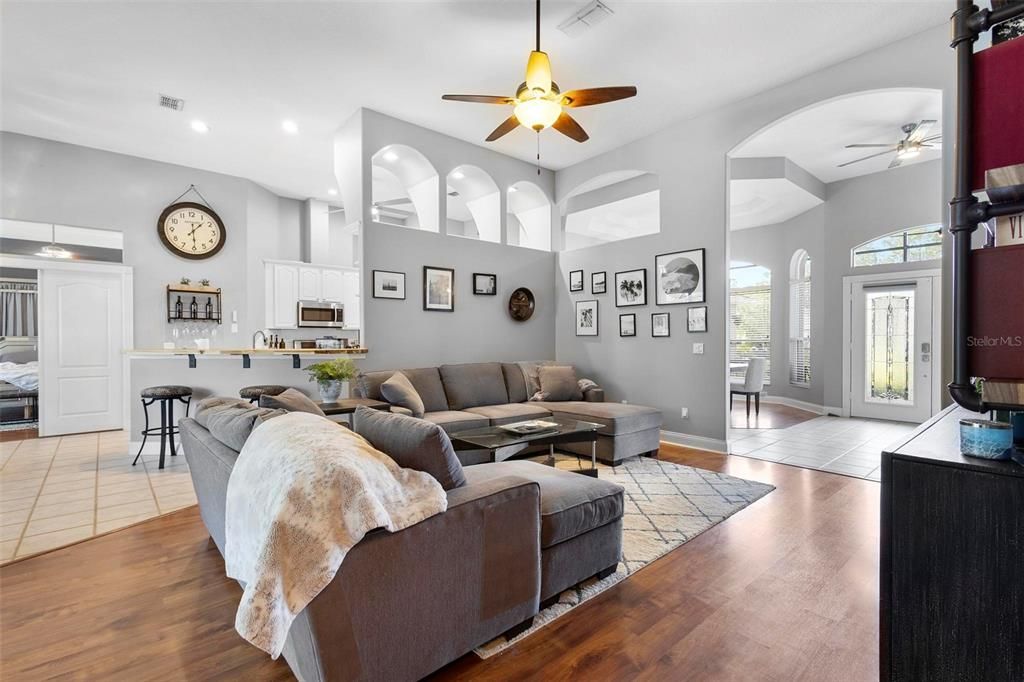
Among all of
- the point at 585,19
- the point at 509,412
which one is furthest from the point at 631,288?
the point at 585,19

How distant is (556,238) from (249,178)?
4.51m

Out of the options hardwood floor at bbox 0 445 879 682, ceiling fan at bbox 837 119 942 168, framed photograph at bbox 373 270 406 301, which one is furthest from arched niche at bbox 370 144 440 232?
ceiling fan at bbox 837 119 942 168

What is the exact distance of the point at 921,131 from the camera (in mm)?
5227

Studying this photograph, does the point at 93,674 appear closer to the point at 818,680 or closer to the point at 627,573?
the point at 627,573

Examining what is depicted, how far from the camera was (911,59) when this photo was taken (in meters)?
3.77

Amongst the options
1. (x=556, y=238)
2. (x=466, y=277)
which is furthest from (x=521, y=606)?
(x=556, y=238)

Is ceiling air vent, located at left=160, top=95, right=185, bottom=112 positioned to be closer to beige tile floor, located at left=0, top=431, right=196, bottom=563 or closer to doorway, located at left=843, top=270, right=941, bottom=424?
beige tile floor, located at left=0, top=431, right=196, bottom=563

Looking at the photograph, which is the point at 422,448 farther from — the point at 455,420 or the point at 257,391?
the point at 257,391

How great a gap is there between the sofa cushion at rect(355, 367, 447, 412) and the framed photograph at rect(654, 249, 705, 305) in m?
2.68

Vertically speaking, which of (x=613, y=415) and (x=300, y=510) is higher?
(x=300, y=510)

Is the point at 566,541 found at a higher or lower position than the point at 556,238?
lower

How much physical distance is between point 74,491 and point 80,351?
2.97 m

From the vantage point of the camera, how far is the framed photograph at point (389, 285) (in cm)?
505

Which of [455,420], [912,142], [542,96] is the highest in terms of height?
[912,142]
